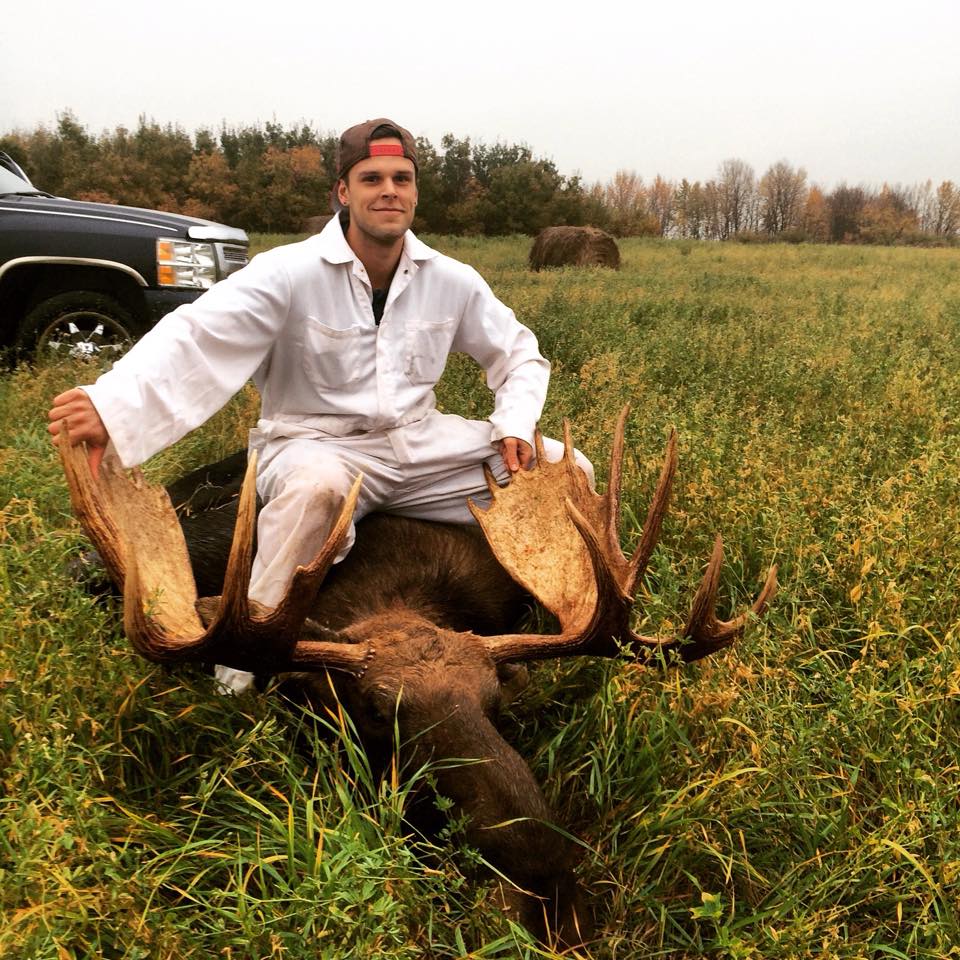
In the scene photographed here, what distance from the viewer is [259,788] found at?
2420 millimetres

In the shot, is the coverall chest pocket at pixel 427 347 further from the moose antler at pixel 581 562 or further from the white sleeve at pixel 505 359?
the moose antler at pixel 581 562

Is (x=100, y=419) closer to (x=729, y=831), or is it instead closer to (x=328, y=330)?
(x=328, y=330)

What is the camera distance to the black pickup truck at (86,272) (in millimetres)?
7055

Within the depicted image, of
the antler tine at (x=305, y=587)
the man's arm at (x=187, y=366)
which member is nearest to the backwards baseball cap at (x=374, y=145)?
the man's arm at (x=187, y=366)

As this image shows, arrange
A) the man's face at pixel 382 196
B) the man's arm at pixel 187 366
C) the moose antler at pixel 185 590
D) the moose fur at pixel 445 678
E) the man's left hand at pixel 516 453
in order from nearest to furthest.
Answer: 1. the moose fur at pixel 445 678
2. the moose antler at pixel 185 590
3. the man's arm at pixel 187 366
4. the man's face at pixel 382 196
5. the man's left hand at pixel 516 453

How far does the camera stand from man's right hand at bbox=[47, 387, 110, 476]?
259 cm

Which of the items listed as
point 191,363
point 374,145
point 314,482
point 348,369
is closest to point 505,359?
point 348,369

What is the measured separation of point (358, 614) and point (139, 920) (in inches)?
43.6

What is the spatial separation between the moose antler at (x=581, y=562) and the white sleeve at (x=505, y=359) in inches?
5.0

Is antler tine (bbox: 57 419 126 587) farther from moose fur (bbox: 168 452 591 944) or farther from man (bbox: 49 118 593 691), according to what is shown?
moose fur (bbox: 168 452 591 944)

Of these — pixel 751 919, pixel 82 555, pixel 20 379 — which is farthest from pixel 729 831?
pixel 20 379

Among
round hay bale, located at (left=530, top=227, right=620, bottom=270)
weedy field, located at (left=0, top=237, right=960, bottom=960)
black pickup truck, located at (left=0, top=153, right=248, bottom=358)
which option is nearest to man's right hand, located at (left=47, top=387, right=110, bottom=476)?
weedy field, located at (left=0, top=237, right=960, bottom=960)

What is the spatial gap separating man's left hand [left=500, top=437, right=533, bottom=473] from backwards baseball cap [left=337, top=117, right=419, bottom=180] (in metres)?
1.11

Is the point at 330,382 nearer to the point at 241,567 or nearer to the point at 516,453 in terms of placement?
the point at 516,453
